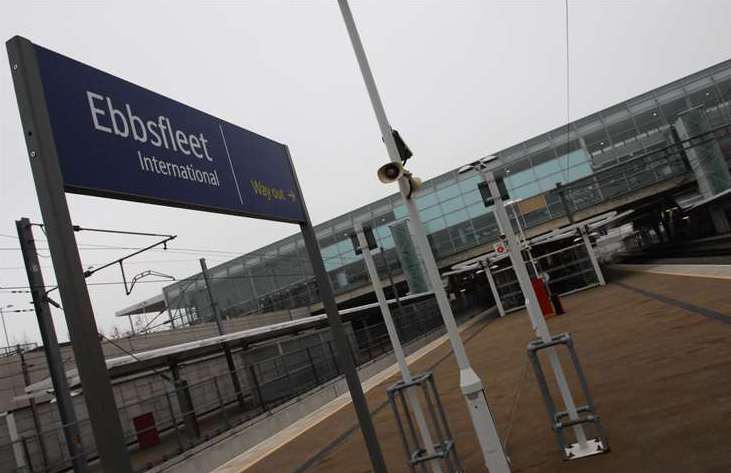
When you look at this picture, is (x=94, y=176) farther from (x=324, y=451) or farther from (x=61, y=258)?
(x=324, y=451)

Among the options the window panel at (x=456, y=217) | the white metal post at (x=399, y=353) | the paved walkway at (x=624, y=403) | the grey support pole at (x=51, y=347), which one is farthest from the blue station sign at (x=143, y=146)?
the window panel at (x=456, y=217)

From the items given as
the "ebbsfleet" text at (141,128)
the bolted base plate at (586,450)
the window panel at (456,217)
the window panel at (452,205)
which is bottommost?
the bolted base plate at (586,450)

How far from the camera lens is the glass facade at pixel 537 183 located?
1432 inches

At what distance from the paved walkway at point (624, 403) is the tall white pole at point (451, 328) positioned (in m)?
0.82

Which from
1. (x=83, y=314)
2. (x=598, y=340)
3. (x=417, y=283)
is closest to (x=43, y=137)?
(x=83, y=314)

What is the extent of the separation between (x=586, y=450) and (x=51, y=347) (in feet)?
34.9

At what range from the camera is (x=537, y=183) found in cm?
3878

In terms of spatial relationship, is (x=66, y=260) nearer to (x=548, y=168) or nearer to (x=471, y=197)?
(x=471, y=197)

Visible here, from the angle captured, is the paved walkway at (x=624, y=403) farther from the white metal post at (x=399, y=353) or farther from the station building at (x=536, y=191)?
the station building at (x=536, y=191)

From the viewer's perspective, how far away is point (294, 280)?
146 feet

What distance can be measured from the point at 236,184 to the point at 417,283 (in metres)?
29.1

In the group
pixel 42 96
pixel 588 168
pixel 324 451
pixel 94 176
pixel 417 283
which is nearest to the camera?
pixel 42 96

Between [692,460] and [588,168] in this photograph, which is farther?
[588,168]

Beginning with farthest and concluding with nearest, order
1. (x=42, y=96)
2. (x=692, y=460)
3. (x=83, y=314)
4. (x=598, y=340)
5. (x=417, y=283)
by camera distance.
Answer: (x=417, y=283)
(x=598, y=340)
(x=692, y=460)
(x=42, y=96)
(x=83, y=314)
